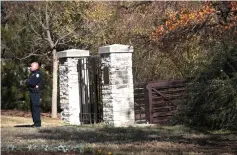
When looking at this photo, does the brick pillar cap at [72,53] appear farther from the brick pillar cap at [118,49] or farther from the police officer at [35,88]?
the police officer at [35,88]

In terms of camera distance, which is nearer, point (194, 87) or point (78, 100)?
point (194, 87)

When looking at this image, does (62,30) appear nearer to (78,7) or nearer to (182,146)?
(78,7)

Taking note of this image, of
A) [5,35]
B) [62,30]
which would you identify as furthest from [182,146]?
[5,35]

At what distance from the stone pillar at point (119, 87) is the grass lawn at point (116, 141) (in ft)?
3.01

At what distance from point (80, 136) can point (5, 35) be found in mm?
15312

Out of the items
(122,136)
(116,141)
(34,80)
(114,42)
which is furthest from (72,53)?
(114,42)

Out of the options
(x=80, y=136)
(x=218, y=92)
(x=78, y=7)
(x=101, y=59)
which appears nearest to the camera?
(x=80, y=136)

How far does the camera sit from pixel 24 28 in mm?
25594

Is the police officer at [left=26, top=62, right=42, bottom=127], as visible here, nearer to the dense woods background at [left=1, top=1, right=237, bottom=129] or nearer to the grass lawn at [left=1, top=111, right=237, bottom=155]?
the grass lawn at [left=1, top=111, right=237, bottom=155]

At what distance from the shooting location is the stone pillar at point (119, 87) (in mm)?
14797

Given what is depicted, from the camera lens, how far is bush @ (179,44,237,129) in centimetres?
1289

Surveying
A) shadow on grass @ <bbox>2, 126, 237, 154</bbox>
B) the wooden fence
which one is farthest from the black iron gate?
shadow on grass @ <bbox>2, 126, 237, 154</bbox>

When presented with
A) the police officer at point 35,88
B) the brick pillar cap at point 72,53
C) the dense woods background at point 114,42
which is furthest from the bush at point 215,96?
the police officer at point 35,88

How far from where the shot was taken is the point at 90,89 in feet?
53.7
